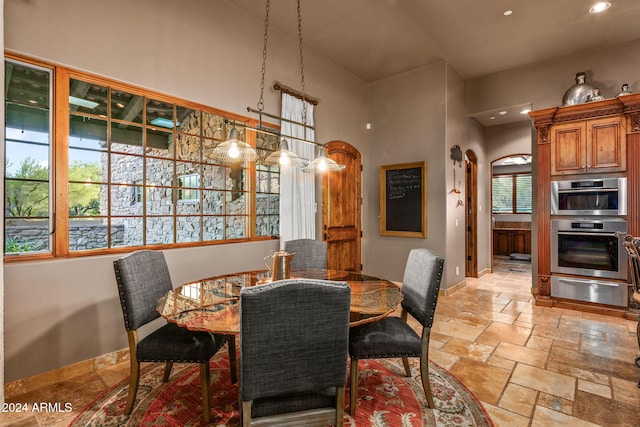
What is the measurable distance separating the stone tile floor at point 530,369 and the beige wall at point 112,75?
0.35m

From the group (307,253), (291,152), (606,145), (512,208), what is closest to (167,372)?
(307,253)

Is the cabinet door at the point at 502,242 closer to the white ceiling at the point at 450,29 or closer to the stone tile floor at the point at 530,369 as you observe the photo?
the stone tile floor at the point at 530,369

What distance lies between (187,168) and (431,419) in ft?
9.82

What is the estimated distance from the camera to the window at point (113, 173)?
233 centimetres

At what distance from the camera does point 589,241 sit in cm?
400

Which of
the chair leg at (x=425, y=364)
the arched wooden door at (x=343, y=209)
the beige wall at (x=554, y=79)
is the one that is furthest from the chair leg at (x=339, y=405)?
the beige wall at (x=554, y=79)

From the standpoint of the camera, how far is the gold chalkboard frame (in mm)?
4906

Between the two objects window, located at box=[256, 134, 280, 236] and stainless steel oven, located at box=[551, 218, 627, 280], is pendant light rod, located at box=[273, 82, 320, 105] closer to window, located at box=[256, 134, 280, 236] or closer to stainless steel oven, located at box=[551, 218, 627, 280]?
window, located at box=[256, 134, 280, 236]

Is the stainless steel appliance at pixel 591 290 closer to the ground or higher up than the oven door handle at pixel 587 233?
closer to the ground

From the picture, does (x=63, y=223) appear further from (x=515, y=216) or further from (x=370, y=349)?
(x=515, y=216)

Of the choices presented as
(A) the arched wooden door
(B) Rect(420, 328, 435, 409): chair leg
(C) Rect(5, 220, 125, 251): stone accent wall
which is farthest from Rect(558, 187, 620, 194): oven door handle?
(C) Rect(5, 220, 125, 251): stone accent wall

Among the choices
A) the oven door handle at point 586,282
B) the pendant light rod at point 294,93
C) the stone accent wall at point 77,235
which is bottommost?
the oven door handle at point 586,282

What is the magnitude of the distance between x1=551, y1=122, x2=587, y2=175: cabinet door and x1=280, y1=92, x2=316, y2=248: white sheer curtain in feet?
10.6

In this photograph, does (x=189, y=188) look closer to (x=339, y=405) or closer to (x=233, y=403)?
(x=233, y=403)
